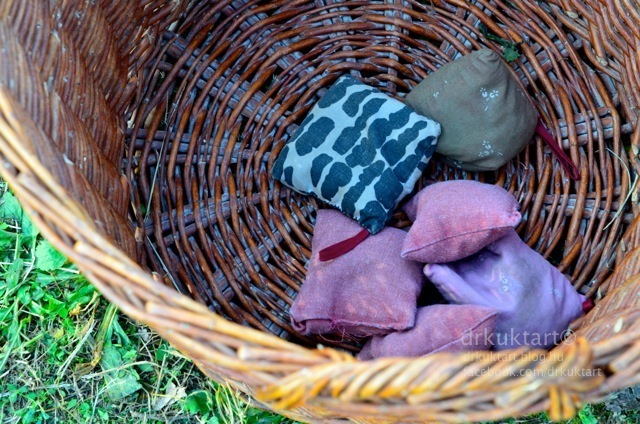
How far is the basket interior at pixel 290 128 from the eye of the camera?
4.06 feet

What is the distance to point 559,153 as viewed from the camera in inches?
49.9

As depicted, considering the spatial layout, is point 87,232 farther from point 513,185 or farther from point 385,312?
point 513,185

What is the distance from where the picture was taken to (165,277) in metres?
1.16

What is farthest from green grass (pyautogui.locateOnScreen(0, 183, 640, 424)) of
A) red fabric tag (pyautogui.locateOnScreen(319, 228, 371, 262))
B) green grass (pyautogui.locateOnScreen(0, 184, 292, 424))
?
red fabric tag (pyautogui.locateOnScreen(319, 228, 371, 262))

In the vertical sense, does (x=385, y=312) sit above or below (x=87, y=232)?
below

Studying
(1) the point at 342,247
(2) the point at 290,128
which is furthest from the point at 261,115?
(1) the point at 342,247

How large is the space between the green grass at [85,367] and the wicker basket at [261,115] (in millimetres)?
180

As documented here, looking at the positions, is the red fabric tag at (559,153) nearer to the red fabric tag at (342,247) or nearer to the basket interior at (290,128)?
the basket interior at (290,128)

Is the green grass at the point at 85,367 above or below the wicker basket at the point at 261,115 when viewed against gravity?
below

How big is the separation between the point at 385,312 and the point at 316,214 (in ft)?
0.95

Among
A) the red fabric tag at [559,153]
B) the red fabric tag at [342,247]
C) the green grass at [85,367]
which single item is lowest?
the green grass at [85,367]

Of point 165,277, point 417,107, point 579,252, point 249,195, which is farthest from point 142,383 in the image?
point 579,252

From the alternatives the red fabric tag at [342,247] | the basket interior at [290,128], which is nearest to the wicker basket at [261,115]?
the basket interior at [290,128]

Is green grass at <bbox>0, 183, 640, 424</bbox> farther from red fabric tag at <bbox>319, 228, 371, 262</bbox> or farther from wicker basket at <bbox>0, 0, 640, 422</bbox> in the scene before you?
red fabric tag at <bbox>319, 228, 371, 262</bbox>
